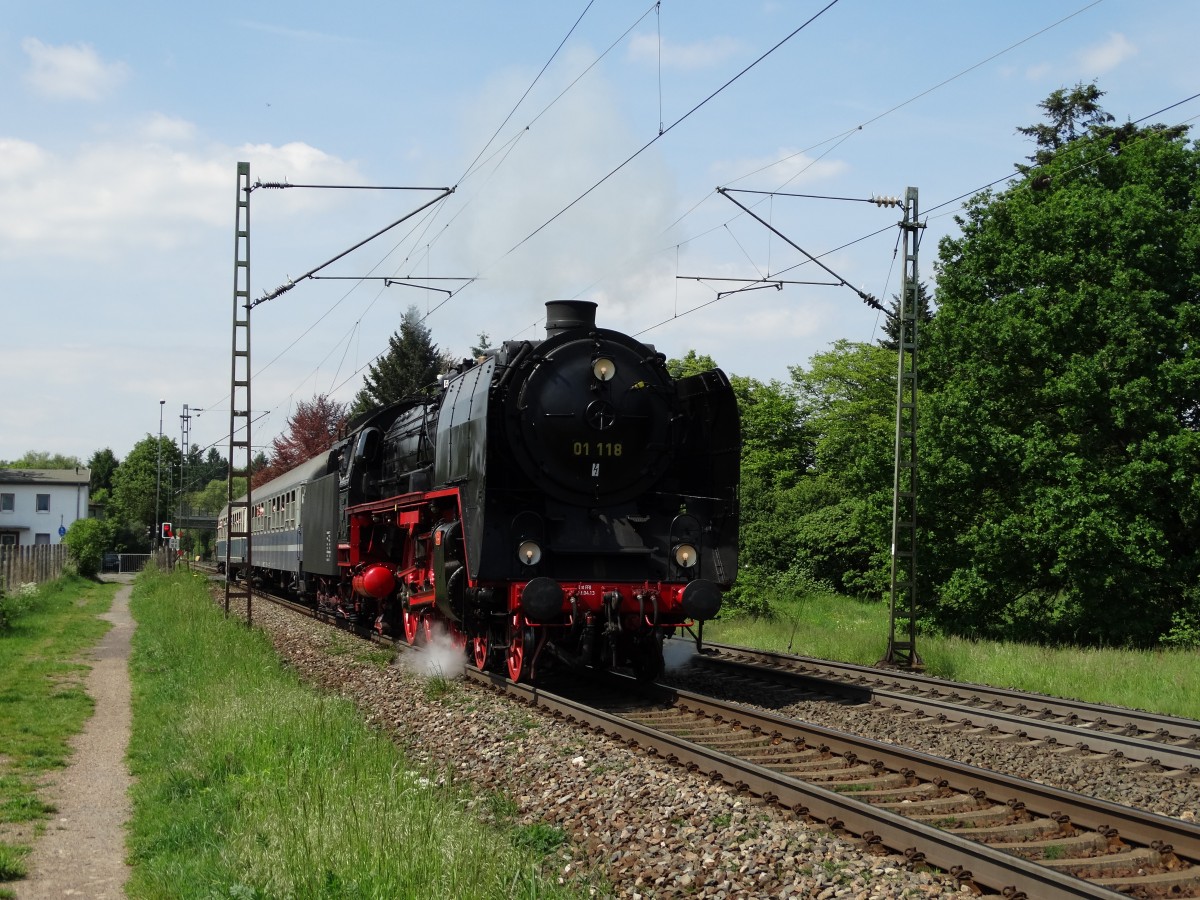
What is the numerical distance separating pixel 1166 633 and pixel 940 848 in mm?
17755

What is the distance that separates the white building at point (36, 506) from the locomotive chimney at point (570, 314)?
6725cm

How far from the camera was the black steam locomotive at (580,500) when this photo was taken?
1162cm

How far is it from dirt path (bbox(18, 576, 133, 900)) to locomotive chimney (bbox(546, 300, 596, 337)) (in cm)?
623

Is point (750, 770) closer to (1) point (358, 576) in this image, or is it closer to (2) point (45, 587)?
(1) point (358, 576)

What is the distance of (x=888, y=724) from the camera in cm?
1019

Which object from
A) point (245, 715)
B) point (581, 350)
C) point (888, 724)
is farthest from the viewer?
point (581, 350)

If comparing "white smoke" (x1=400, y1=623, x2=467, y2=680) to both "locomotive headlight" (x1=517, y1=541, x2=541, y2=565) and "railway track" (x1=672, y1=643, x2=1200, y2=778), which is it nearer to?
"locomotive headlight" (x1=517, y1=541, x2=541, y2=565)

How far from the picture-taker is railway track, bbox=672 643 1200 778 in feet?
28.8

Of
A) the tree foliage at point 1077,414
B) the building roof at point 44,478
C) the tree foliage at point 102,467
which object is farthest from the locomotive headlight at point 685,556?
the tree foliage at point 102,467

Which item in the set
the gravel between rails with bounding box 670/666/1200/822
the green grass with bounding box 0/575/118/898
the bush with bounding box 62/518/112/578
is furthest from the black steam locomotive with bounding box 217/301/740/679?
the bush with bounding box 62/518/112/578

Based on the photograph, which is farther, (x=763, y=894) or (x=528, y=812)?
(x=528, y=812)

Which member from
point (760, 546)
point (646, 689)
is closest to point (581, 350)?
point (646, 689)

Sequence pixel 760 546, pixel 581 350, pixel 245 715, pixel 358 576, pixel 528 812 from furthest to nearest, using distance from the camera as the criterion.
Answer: pixel 760 546 → pixel 358 576 → pixel 581 350 → pixel 245 715 → pixel 528 812

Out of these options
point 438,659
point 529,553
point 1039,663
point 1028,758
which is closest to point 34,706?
point 438,659
